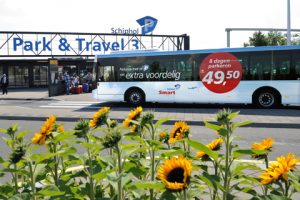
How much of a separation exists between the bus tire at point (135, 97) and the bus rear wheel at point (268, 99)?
212 inches

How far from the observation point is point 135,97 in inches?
719

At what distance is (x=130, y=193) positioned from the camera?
202 cm

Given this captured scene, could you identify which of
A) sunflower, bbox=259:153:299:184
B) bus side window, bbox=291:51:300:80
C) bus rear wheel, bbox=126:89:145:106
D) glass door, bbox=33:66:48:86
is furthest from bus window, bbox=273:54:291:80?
glass door, bbox=33:66:48:86

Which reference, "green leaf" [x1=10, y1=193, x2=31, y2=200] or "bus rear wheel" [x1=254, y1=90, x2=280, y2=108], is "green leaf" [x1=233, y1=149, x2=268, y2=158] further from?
"bus rear wheel" [x1=254, y1=90, x2=280, y2=108]

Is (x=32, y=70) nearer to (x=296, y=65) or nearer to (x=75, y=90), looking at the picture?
(x=75, y=90)

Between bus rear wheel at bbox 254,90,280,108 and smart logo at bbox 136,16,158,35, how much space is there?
27.9 m

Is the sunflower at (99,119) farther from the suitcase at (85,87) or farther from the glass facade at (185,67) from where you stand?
the suitcase at (85,87)

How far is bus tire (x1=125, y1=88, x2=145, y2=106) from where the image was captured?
18.2 metres

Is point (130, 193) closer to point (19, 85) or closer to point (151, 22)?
point (19, 85)

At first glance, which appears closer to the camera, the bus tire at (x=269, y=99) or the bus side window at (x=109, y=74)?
the bus tire at (x=269, y=99)

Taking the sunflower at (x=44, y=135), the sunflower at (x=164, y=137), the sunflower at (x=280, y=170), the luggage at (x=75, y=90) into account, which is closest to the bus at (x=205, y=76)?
the luggage at (x=75, y=90)

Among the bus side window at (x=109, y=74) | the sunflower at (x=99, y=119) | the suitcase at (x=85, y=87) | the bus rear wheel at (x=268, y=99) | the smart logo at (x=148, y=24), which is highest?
the smart logo at (x=148, y=24)

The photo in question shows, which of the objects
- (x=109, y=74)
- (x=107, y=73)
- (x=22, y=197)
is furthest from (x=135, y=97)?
(x=22, y=197)

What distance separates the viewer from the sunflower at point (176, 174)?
1.42 metres
